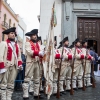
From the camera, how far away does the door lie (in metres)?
13.7

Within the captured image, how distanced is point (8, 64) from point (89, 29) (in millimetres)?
9512

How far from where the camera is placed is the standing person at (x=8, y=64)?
5.23 m

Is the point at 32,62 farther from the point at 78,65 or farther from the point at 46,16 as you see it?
the point at 46,16

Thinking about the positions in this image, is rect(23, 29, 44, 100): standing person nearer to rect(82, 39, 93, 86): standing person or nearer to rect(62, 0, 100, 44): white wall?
rect(82, 39, 93, 86): standing person

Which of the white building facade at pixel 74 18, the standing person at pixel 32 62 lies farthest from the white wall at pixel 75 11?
the standing person at pixel 32 62

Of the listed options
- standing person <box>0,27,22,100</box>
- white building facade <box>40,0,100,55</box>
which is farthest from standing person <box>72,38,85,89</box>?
white building facade <box>40,0,100,55</box>

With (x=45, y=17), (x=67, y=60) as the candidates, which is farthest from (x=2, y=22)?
(x=67, y=60)

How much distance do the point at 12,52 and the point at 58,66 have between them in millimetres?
2122

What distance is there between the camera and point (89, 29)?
13797 millimetres

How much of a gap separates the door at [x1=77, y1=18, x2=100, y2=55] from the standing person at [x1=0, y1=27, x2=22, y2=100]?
8.71 meters

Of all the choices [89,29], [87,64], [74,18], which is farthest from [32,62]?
[89,29]

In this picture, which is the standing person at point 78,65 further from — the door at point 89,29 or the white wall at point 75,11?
the door at point 89,29

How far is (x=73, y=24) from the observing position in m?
13.6

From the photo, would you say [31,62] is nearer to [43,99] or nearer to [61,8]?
[43,99]
